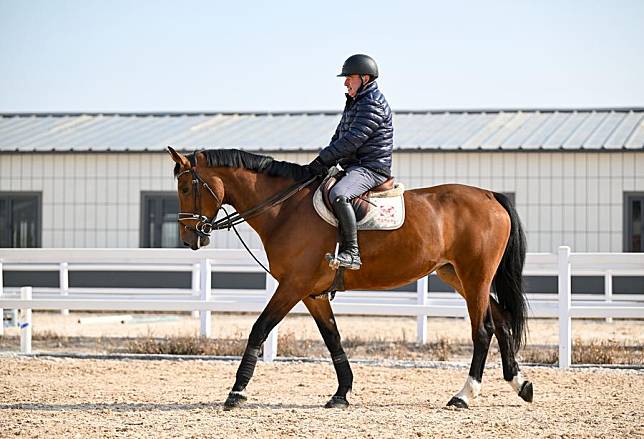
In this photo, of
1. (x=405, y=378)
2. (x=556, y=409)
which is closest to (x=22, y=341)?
(x=405, y=378)

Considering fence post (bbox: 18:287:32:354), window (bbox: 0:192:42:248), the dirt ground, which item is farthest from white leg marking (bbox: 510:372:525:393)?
window (bbox: 0:192:42:248)

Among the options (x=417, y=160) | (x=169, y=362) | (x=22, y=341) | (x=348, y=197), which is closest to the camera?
(x=348, y=197)

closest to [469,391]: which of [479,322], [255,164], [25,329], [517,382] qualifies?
[517,382]

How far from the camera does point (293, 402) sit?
8648 millimetres

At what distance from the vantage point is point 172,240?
22000 millimetres

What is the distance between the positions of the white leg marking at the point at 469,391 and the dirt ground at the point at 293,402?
A: 97 mm

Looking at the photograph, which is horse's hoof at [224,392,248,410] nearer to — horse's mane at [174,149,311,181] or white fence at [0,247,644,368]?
horse's mane at [174,149,311,181]

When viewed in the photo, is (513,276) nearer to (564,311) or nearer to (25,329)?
(564,311)

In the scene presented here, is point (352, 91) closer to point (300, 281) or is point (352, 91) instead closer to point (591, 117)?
point (300, 281)

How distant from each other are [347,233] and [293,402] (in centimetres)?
160

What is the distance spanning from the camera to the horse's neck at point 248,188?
8516mm

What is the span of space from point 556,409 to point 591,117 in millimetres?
A: 16573

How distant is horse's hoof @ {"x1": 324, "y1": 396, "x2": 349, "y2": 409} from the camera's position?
27.1ft

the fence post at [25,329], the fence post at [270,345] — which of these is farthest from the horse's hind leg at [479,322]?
Answer: the fence post at [25,329]
